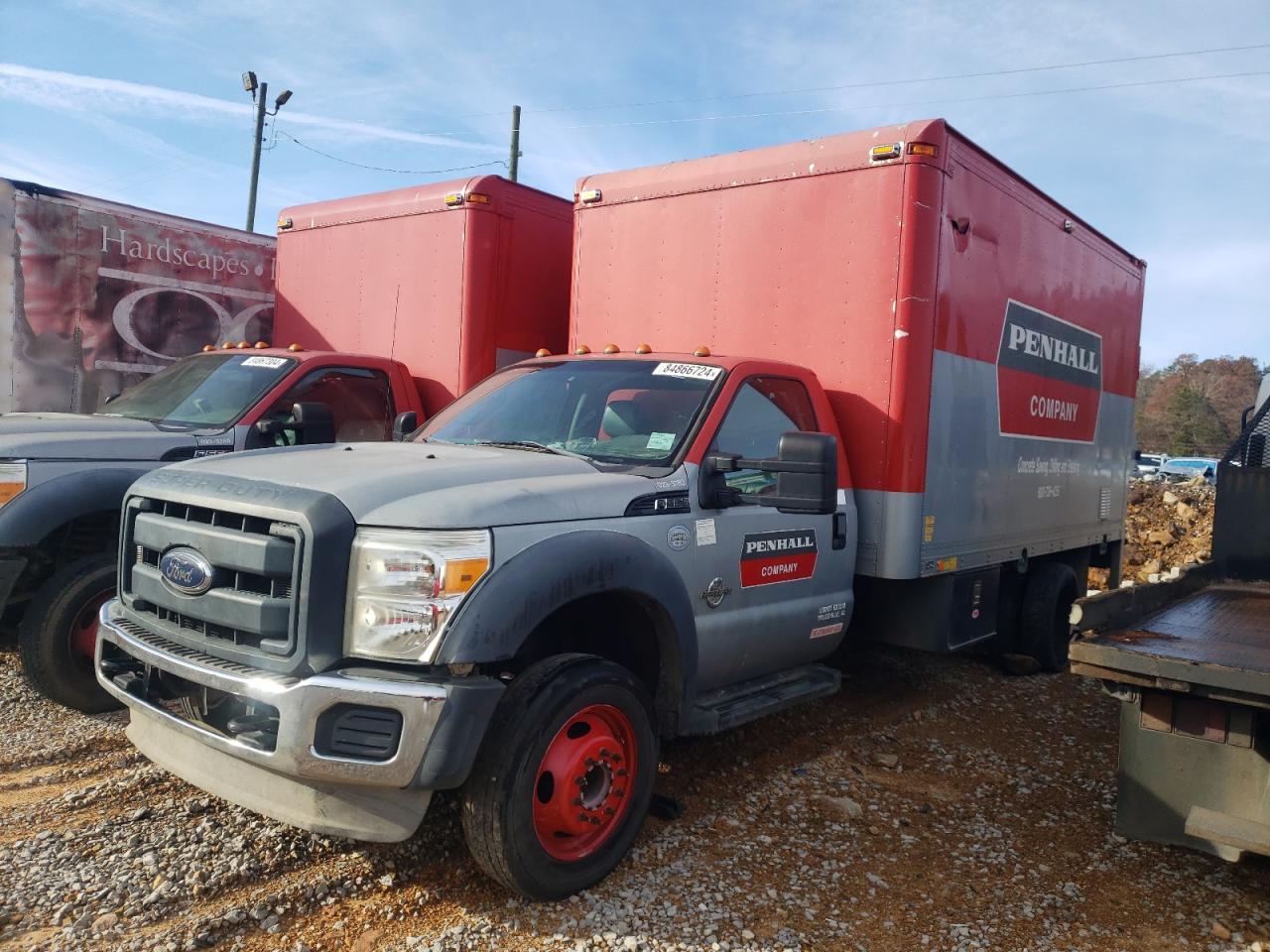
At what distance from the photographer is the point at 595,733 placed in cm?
356

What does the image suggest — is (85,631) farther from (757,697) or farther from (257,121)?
(257,121)

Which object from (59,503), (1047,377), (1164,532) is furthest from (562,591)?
(1164,532)

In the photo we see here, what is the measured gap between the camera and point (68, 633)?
496 centimetres

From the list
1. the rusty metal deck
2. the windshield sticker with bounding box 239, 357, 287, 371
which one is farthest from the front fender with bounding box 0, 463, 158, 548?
the rusty metal deck

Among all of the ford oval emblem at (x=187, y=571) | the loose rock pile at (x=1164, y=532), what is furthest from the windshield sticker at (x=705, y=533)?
the loose rock pile at (x=1164, y=532)

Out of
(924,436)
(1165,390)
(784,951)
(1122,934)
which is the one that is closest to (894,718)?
(924,436)

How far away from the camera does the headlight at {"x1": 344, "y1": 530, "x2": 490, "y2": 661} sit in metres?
3.04

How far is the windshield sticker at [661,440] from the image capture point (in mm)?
4230

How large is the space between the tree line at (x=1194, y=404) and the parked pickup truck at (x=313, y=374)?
168 ft

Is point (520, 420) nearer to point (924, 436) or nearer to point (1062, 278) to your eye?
point (924, 436)

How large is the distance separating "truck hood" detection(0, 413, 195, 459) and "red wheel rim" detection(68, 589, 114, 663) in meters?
0.77

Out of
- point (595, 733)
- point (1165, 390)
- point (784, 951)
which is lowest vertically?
point (784, 951)

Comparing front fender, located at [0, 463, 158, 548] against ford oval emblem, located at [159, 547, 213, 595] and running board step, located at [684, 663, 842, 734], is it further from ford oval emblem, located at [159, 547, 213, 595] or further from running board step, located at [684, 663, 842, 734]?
running board step, located at [684, 663, 842, 734]

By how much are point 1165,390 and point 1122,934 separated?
77.2m
